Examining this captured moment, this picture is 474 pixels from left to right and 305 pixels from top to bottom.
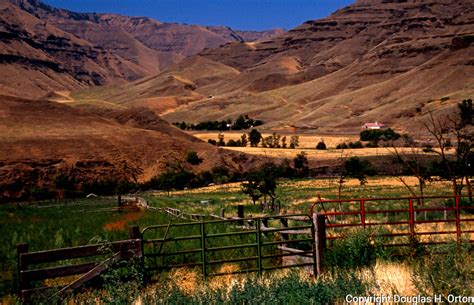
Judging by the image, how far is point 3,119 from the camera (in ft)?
305

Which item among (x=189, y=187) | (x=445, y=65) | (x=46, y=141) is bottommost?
(x=189, y=187)

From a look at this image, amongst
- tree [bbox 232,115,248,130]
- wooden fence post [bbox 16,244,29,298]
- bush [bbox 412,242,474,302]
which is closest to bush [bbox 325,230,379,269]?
bush [bbox 412,242,474,302]

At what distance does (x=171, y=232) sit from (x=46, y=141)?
71.6 meters

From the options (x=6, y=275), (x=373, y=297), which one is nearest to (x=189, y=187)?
(x=6, y=275)

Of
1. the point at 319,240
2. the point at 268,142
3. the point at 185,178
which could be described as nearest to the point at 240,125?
the point at 268,142

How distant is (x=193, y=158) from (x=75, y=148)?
19.1 metres

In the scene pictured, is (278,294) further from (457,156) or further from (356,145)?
(356,145)

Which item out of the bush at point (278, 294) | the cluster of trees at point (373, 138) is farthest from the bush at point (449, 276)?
the cluster of trees at point (373, 138)

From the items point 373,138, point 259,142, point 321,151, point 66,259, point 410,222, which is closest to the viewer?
point 66,259

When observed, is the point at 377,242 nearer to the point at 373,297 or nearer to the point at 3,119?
the point at 373,297

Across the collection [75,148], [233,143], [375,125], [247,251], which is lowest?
[247,251]

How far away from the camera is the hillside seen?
8019 centimetres

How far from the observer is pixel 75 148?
87812mm

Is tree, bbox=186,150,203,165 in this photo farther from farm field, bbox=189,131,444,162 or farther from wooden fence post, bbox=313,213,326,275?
wooden fence post, bbox=313,213,326,275
